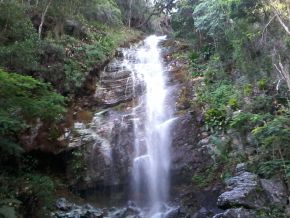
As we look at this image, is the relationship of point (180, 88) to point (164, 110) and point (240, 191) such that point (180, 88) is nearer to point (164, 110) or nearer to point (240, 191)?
point (164, 110)

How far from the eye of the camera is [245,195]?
335 inches

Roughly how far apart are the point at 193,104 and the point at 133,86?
3.60m

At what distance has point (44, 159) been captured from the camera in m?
12.5

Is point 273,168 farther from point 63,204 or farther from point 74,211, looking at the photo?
point 63,204

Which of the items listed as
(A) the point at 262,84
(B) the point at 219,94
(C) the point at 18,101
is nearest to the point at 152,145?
(B) the point at 219,94

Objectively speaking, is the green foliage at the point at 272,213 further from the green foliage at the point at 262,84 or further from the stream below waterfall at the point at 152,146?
the green foliage at the point at 262,84

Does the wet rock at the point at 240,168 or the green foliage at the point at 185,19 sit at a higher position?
the green foliage at the point at 185,19

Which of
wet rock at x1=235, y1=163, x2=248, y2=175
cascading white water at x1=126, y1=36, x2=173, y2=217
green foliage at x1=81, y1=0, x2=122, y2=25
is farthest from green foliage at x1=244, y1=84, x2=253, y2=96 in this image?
green foliage at x1=81, y1=0, x2=122, y2=25

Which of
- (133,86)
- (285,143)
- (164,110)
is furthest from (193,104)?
(285,143)

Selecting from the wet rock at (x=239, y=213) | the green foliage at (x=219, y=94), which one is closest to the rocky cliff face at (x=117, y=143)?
the green foliage at (x=219, y=94)

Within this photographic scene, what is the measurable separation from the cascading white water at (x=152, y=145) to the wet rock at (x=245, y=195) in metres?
2.38

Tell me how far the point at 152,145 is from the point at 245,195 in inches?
182

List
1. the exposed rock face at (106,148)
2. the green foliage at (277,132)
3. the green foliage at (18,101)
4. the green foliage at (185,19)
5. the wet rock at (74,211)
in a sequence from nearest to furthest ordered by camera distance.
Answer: the green foliage at (18,101) → the green foliage at (277,132) → the wet rock at (74,211) → the exposed rock face at (106,148) → the green foliage at (185,19)

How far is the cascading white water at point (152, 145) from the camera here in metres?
11.4
